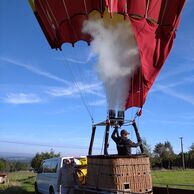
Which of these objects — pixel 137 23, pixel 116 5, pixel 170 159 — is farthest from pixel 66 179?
pixel 170 159

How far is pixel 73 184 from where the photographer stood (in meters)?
12.4

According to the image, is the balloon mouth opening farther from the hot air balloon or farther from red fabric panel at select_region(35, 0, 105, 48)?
red fabric panel at select_region(35, 0, 105, 48)

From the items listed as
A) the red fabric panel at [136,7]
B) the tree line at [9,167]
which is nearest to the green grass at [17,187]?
the red fabric panel at [136,7]

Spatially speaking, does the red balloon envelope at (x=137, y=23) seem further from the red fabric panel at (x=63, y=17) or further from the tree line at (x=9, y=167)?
the tree line at (x=9, y=167)

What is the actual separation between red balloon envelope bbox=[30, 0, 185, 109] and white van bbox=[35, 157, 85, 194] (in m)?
4.44

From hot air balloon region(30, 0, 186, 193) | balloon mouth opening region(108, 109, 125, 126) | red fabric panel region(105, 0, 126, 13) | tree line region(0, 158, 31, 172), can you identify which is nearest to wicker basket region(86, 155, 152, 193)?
hot air balloon region(30, 0, 186, 193)

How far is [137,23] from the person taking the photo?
11312 mm

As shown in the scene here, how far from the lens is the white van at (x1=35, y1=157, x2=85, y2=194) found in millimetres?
15694

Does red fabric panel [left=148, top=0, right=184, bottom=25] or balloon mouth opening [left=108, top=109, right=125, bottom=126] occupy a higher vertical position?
red fabric panel [left=148, top=0, right=184, bottom=25]

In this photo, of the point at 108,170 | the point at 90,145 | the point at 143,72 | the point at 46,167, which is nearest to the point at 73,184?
the point at 90,145

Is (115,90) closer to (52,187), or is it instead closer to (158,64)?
(158,64)

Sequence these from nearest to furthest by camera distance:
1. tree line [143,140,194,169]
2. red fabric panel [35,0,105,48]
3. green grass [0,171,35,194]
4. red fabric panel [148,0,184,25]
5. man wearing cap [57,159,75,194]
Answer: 1. red fabric panel [35,0,105,48]
2. red fabric panel [148,0,184,25]
3. man wearing cap [57,159,75,194]
4. green grass [0,171,35,194]
5. tree line [143,140,194,169]

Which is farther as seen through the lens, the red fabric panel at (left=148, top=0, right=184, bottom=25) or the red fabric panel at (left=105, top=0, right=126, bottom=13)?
the red fabric panel at (left=148, top=0, right=184, bottom=25)

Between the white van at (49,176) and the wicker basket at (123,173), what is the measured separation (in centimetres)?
484
